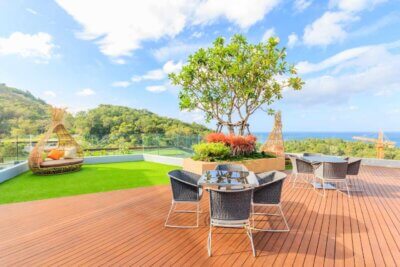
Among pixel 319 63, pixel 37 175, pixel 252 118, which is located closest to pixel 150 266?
pixel 37 175

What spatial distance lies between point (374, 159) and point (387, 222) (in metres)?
7.59

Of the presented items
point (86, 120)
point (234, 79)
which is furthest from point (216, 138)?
point (86, 120)

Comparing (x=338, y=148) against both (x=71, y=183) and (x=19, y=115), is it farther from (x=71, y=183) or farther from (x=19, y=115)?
(x=19, y=115)

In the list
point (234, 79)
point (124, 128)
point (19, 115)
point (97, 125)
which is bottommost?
point (124, 128)

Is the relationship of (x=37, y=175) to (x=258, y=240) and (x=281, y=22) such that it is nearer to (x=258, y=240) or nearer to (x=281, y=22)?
(x=258, y=240)

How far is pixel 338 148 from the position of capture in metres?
11.0

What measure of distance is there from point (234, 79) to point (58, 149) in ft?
27.0

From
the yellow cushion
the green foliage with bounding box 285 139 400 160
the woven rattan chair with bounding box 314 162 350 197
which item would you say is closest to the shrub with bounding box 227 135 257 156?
the woven rattan chair with bounding box 314 162 350 197

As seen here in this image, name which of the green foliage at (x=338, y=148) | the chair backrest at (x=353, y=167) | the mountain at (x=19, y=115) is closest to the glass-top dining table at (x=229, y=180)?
the chair backrest at (x=353, y=167)

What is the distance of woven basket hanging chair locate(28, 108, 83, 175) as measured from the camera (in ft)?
26.1

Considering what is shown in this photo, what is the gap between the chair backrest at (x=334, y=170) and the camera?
17.3 ft

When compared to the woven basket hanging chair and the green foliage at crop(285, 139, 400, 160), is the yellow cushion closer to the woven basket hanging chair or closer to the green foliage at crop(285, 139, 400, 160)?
the woven basket hanging chair

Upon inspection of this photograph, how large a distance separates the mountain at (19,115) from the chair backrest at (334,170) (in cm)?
1926

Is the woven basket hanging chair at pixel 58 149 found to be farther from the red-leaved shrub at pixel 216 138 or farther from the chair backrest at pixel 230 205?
the chair backrest at pixel 230 205
